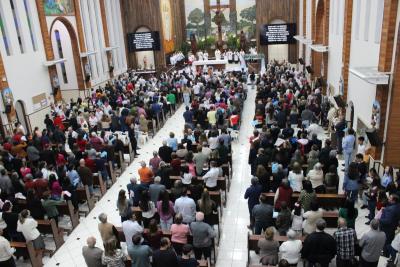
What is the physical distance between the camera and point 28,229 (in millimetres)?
6770

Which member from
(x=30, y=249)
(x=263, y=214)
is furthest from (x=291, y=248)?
(x=30, y=249)

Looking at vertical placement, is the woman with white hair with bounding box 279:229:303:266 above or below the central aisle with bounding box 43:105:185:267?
above

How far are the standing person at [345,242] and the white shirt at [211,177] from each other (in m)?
3.25

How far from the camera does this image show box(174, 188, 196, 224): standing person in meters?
6.72

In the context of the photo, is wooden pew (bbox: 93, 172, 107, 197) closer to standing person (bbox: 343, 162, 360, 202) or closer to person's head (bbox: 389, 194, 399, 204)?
standing person (bbox: 343, 162, 360, 202)

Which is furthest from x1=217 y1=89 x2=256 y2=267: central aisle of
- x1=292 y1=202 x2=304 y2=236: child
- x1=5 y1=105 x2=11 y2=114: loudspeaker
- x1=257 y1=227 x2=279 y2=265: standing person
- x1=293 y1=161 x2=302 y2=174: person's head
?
x1=5 y1=105 x2=11 y2=114: loudspeaker

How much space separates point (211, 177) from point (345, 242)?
3452mm

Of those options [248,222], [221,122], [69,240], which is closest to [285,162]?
[248,222]

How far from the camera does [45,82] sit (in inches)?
688

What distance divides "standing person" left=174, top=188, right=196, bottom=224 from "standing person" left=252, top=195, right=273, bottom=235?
45.2 inches

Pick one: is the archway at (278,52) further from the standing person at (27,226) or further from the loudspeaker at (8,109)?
the standing person at (27,226)

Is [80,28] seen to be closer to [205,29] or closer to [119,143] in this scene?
[119,143]

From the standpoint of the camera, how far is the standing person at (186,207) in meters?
6.72

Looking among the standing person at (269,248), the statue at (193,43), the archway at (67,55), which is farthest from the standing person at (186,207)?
the statue at (193,43)
